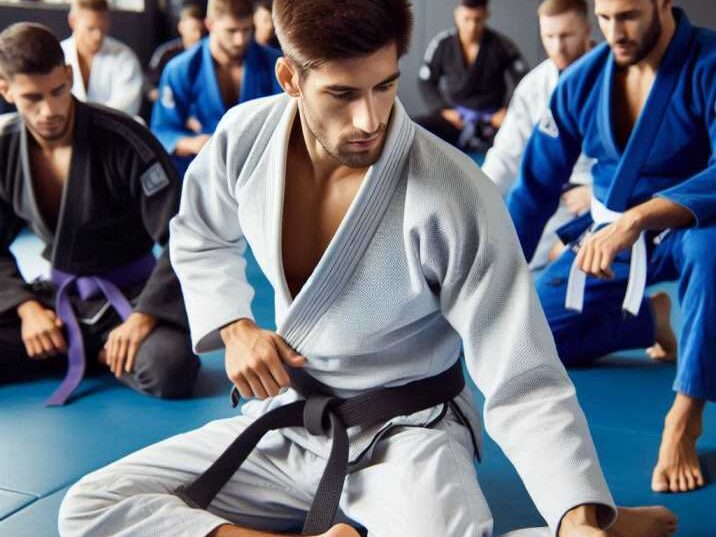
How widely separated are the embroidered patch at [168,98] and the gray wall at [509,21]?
→ 524 cm

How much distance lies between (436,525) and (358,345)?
1.31ft

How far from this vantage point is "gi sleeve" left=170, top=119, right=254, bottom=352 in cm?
225

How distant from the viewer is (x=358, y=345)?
2.08 meters

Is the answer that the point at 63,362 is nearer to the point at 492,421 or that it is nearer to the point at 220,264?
the point at 220,264

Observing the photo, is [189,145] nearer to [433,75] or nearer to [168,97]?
[168,97]

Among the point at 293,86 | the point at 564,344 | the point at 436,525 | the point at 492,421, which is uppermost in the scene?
the point at 293,86

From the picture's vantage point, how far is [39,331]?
3359 millimetres

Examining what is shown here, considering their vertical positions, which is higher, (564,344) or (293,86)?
(293,86)

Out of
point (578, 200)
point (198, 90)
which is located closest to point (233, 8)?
point (198, 90)

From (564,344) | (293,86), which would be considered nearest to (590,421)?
(564,344)

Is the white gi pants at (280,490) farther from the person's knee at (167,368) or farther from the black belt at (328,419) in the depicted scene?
the person's knee at (167,368)

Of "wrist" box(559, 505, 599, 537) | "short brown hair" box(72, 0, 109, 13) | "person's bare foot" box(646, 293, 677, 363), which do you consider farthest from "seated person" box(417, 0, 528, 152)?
"wrist" box(559, 505, 599, 537)

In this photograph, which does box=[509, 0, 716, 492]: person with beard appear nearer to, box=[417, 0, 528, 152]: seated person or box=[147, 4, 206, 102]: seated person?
box=[417, 0, 528, 152]: seated person

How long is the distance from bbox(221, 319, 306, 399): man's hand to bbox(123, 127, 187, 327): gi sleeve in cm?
127
